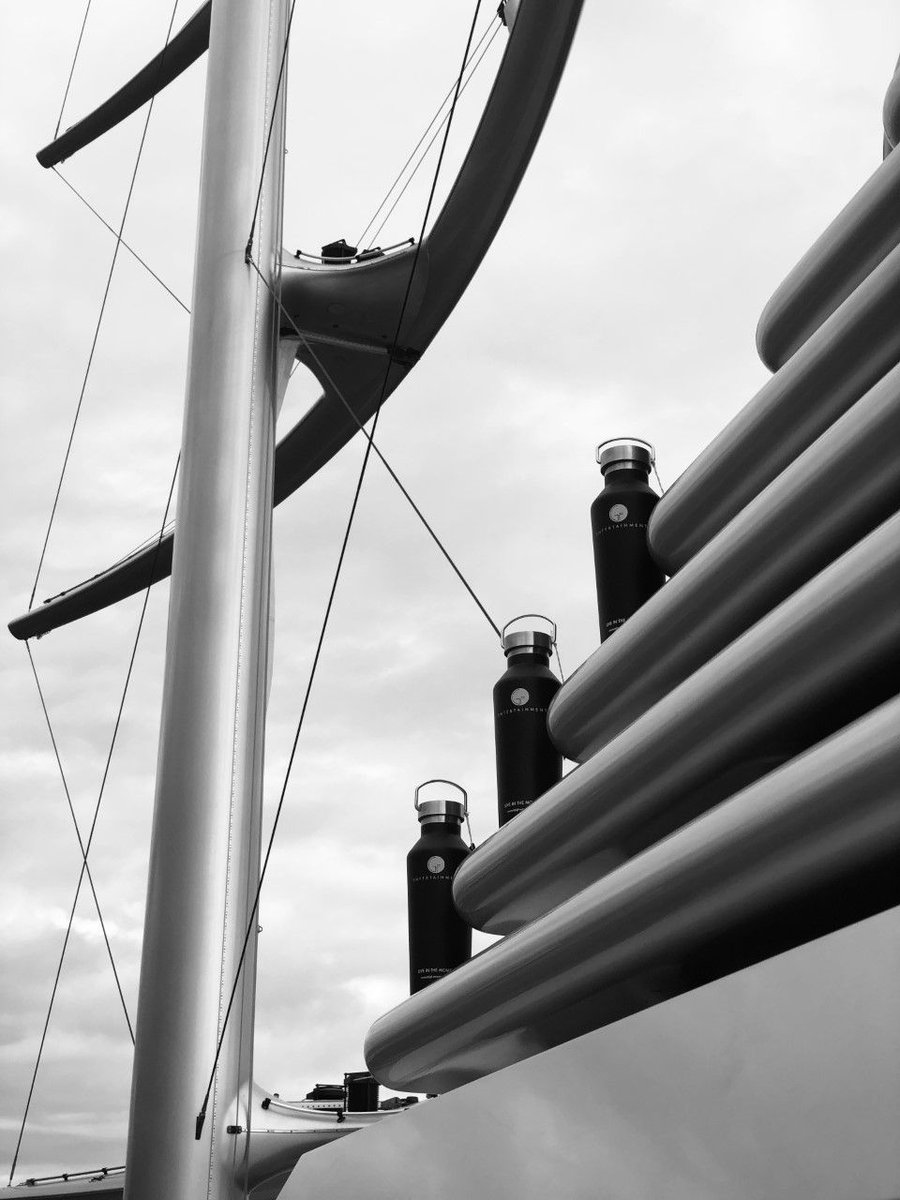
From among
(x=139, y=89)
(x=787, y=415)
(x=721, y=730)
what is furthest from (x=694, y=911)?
(x=139, y=89)

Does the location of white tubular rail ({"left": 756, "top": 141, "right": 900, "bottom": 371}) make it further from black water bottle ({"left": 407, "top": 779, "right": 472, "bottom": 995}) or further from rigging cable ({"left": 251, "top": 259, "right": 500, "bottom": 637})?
rigging cable ({"left": 251, "top": 259, "right": 500, "bottom": 637})

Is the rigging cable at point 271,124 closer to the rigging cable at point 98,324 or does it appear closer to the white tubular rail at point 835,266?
the rigging cable at point 98,324

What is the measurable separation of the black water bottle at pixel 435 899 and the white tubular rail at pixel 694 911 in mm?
300

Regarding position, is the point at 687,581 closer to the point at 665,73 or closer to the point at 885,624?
the point at 885,624

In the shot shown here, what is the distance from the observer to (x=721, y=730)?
0.38m

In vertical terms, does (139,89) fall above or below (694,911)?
above

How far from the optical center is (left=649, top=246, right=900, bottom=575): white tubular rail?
1.25 ft

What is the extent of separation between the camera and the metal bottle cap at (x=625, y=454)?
749mm

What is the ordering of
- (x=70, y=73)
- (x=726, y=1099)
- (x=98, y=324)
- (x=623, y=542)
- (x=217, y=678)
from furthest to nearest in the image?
(x=70, y=73) → (x=98, y=324) → (x=217, y=678) → (x=623, y=542) → (x=726, y=1099)

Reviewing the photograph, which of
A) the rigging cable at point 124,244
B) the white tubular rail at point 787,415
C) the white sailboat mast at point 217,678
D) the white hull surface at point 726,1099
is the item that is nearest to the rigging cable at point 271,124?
the white sailboat mast at point 217,678

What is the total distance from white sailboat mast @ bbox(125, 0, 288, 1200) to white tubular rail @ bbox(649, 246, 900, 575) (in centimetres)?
114

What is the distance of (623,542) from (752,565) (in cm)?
32

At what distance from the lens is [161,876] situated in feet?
5.21

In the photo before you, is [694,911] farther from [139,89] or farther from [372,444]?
[139,89]
